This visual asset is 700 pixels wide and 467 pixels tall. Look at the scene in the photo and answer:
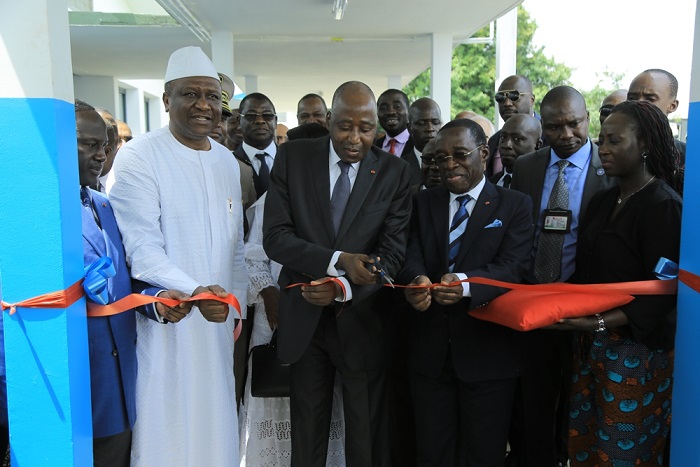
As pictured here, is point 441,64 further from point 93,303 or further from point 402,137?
point 93,303

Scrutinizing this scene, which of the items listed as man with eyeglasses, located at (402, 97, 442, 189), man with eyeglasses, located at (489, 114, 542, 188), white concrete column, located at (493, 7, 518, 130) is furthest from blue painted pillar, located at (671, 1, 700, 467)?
white concrete column, located at (493, 7, 518, 130)

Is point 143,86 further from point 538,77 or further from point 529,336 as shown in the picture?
point 538,77

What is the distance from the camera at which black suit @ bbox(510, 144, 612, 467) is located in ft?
12.6

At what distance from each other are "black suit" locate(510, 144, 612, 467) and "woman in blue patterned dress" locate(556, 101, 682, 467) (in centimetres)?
47

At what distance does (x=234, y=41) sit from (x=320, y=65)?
13.7ft

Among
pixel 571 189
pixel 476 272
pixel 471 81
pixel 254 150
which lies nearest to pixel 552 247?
pixel 571 189

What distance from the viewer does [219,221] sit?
11.4ft

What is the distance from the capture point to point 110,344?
9.45ft

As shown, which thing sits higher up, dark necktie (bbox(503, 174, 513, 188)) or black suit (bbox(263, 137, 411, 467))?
dark necktie (bbox(503, 174, 513, 188))

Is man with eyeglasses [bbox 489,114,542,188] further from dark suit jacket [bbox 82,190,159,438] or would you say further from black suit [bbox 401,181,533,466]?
dark suit jacket [bbox 82,190,159,438]

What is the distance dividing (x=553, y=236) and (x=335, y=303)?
4.85ft

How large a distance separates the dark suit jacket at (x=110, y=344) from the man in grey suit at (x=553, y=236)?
7.33 ft

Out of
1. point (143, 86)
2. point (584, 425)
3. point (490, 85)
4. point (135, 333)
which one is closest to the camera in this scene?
point (135, 333)

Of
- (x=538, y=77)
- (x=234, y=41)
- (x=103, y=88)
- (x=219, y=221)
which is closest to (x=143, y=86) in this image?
(x=103, y=88)
